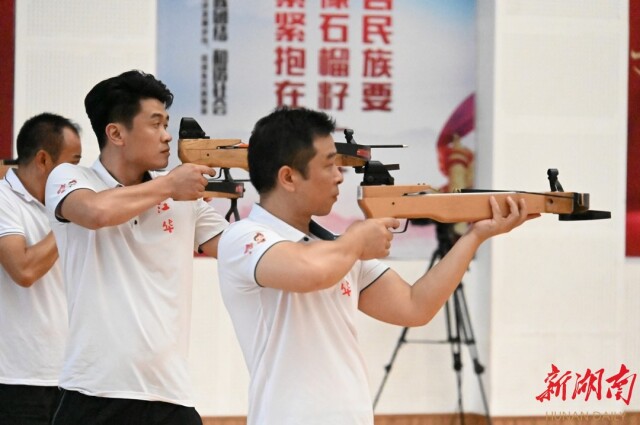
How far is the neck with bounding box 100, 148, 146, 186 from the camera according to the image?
2.77 m

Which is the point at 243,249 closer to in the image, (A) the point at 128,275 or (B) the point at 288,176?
(B) the point at 288,176

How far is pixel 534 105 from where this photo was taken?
16.5 ft

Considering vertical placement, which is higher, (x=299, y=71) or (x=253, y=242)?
(x=299, y=71)

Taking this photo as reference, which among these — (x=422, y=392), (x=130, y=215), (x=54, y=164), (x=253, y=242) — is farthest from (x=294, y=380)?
(x=422, y=392)

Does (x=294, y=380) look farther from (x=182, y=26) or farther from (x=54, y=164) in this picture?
(x=182, y=26)

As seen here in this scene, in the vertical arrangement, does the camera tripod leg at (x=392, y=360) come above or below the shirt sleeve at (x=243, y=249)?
below

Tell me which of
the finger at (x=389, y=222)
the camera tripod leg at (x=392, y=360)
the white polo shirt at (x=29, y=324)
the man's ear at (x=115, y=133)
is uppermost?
the man's ear at (x=115, y=133)

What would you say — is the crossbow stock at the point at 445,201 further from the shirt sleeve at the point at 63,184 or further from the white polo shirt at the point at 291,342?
the shirt sleeve at the point at 63,184

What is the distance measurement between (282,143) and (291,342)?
1.33 ft

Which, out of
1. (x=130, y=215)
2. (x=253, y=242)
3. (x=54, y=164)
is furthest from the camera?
(x=54, y=164)

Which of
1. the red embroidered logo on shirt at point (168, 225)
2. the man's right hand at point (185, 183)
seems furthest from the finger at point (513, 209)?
the red embroidered logo on shirt at point (168, 225)

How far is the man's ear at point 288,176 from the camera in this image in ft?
7.12

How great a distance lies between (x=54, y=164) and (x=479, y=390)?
2.62 metres

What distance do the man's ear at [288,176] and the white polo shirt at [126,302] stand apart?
623 mm
